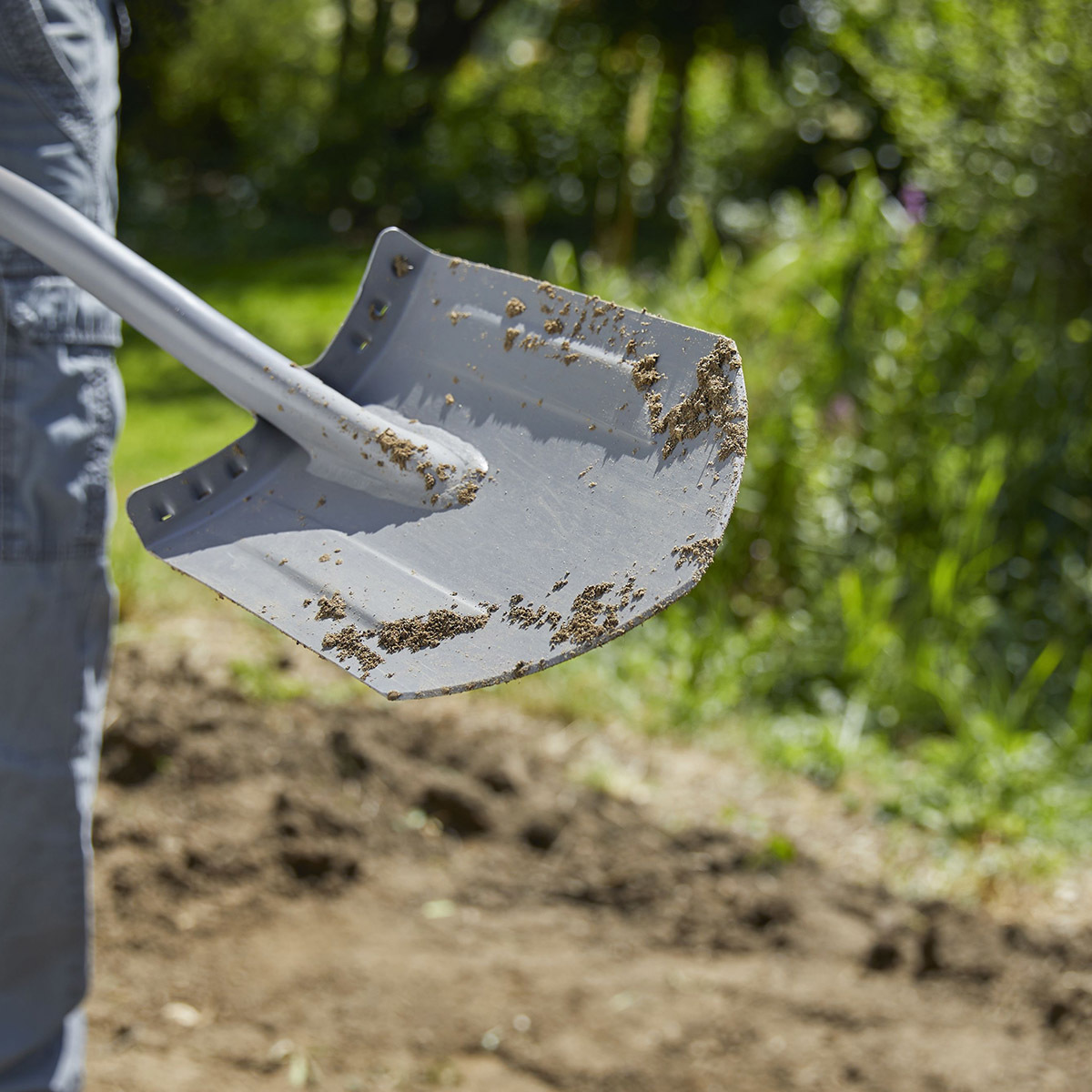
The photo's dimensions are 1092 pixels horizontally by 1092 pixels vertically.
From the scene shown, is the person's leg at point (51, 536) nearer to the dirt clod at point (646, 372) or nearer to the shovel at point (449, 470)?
the shovel at point (449, 470)

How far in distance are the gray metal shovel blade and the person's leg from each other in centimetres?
27

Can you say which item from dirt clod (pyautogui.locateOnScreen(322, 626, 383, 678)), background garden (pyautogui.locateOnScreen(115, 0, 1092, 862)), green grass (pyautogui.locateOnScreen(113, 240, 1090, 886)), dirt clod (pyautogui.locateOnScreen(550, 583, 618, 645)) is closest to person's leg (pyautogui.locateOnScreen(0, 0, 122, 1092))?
dirt clod (pyautogui.locateOnScreen(322, 626, 383, 678))

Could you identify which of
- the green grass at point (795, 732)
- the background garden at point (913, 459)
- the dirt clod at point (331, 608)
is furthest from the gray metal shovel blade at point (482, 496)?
the background garden at point (913, 459)

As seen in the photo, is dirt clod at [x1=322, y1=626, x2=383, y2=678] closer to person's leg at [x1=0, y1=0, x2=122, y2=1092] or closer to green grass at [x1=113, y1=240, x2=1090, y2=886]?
person's leg at [x1=0, y1=0, x2=122, y2=1092]

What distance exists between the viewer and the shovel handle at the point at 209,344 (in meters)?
1.17

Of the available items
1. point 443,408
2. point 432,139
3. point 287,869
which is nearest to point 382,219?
point 432,139

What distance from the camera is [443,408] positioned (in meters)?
1.37

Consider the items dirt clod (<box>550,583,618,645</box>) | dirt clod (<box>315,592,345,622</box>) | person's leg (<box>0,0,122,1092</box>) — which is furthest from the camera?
person's leg (<box>0,0,122,1092</box>)

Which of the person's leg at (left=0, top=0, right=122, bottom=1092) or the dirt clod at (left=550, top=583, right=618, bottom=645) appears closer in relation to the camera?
the dirt clod at (left=550, top=583, right=618, bottom=645)

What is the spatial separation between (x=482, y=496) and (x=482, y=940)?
129 cm

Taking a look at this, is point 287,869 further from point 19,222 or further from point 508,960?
point 19,222

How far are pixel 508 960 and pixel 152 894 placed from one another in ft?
2.35

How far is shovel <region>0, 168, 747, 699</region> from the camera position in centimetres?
112

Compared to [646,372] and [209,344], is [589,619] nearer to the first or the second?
[646,372]
